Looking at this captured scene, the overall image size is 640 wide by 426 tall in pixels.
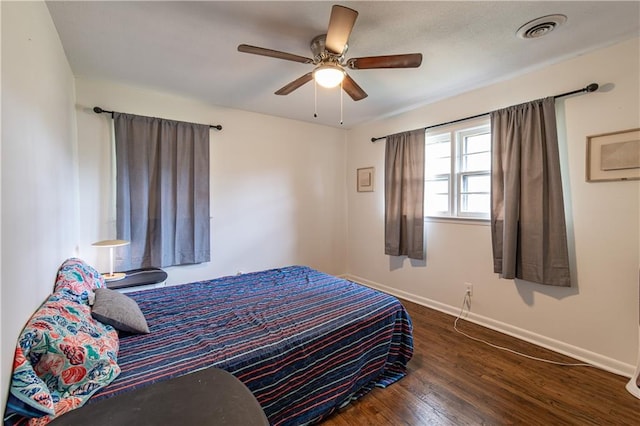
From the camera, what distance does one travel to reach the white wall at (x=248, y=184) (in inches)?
112

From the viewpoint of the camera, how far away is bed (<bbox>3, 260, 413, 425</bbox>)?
1.42 meters

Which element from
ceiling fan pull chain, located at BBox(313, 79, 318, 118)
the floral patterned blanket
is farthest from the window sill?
the floral patterned blanket

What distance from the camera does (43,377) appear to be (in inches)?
43.7

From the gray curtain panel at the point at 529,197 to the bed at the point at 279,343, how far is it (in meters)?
1.29

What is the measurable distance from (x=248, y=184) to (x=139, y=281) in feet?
5.51

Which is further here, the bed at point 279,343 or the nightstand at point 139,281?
the nightstand at point 139,281

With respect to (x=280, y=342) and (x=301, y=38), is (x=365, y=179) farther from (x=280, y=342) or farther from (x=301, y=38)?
(x=280, y=342)

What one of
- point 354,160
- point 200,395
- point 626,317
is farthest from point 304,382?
point 354,160

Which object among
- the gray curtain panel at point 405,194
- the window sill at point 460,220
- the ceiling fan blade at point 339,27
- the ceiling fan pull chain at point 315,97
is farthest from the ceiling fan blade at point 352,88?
the window sill at point 460,220

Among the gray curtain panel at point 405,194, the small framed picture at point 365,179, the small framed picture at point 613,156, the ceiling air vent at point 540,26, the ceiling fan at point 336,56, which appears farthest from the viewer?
the small framed picture at point 365,179

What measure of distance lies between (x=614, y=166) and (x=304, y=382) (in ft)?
8.79

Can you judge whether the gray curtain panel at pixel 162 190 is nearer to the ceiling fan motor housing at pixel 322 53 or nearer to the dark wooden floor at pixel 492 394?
the ceiling fan motor housing at pixel 322 53

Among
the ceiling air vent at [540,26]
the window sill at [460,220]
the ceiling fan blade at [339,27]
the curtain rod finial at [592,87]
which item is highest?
the ceiling air vent at [540,26]

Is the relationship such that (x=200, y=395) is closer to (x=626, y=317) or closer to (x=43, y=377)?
(x=43, y=377)
